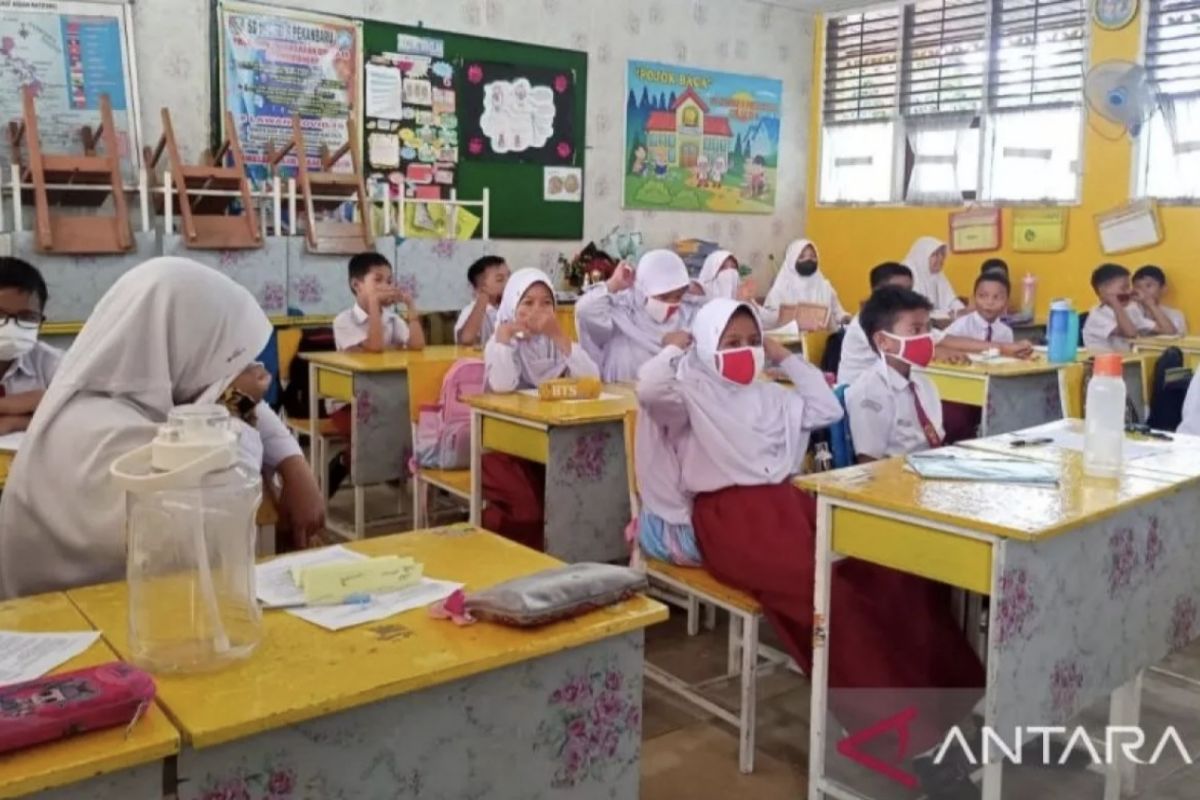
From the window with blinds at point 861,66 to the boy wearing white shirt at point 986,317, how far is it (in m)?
2.70

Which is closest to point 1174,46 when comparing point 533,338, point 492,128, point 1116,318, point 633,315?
point 1116,318

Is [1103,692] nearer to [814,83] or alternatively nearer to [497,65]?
[497,65]

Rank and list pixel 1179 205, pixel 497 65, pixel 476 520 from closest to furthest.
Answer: pixel 476 520, pixel 1179 205, pixel 497 65

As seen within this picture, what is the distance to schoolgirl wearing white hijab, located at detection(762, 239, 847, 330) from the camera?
7258 millimetres

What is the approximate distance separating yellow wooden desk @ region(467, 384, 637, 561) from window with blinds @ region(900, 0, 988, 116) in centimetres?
499

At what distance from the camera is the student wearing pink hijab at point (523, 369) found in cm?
357

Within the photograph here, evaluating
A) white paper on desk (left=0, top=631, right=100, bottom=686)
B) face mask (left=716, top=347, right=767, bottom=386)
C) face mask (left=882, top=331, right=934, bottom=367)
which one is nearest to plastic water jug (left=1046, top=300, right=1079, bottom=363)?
face mask (left=882, top=331, right=934, bottom=367)

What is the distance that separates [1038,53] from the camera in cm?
699

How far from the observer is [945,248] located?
734 cm

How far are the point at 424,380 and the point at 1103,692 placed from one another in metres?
2.36

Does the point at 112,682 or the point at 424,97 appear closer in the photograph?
the point at 112,682

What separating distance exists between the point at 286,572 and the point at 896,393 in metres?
2.09

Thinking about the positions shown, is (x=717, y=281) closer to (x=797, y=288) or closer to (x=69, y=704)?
(x=797, y=288)

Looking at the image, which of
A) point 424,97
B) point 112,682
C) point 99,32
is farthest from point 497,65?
point 112,682
